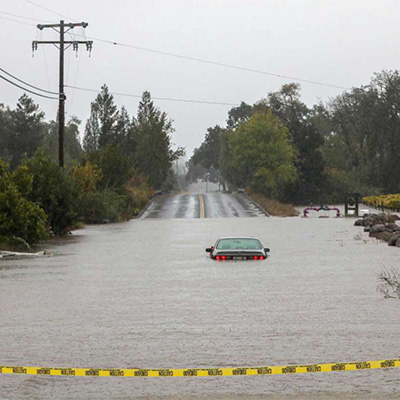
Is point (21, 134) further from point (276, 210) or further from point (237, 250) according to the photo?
point (237, 250)

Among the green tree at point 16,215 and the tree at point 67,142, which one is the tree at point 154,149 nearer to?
the tree at point 67,142

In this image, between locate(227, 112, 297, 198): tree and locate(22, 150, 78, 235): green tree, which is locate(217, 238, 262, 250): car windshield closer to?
locate(22, 150, 78, 235): green tree

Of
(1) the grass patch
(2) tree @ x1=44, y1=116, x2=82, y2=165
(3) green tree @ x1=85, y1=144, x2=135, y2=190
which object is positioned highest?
(2) tree @ x1=44, y1=116, x2=82, y2=165

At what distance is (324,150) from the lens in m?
153

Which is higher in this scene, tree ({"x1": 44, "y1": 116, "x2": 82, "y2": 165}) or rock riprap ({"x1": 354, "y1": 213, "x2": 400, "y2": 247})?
tree ({"x1": 44, "y1": 116, "x2": 82, "y2": 165})

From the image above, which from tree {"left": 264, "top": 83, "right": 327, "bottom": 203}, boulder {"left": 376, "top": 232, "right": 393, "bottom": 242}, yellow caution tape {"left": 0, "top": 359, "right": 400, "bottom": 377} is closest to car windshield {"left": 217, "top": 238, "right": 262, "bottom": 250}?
boulder {"left": 376, "top": 232, "right": 393, "bottom": 242}

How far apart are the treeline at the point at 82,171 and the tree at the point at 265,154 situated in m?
15.0

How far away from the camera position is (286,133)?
121812 millimetres

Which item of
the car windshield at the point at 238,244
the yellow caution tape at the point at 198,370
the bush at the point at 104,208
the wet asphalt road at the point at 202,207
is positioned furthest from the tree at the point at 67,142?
the yellow caution tape at the point at 198,370

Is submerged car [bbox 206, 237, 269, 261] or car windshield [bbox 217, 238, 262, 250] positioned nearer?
submerged car [bbox 206, 237, 269, 261]

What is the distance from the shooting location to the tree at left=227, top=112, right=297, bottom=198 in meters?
117

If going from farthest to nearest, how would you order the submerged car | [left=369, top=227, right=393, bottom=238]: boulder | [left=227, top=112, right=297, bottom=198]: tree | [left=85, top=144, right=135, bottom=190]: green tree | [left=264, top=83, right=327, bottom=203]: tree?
1. [left=264, top=83, right=327, bottom=203]: tree
2. [left=227, top=112, right=297, bottom=198]: tree
3. [left=85, top=144, right=135, bottom=190]: green tree
4. [left=369, top=227, right=393, bottom=238]: boulder
5. the submerged car

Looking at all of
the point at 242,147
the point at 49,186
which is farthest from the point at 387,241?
the point at 242,147

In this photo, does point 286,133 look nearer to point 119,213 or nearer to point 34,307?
point 119,213
